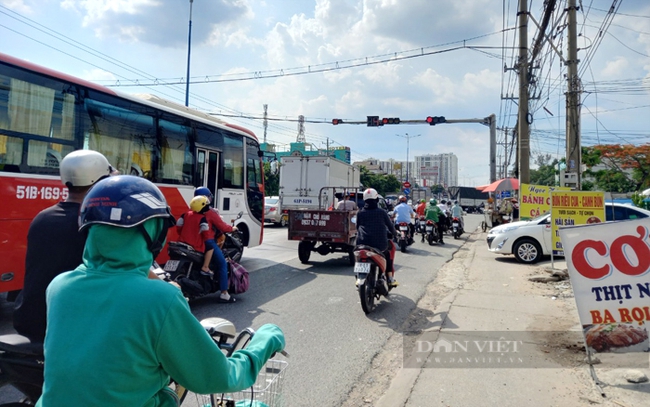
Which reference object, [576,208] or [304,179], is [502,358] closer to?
[576,208]

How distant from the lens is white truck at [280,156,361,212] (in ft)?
69.7

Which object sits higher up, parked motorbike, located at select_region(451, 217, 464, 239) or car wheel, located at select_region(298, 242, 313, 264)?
parked motorbike, located at select_region(451, 217, 464, 239)

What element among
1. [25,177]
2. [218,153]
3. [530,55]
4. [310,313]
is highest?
[530,55]

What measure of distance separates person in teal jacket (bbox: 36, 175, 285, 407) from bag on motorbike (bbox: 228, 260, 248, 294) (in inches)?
216

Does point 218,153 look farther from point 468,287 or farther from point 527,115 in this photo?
point 527,115

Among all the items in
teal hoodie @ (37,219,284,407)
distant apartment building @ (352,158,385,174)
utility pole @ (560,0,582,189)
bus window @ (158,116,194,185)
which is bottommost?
teal hoodie @ (37,219,284,407)

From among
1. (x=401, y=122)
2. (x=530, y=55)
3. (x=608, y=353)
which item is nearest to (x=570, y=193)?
(x=608, y=353)

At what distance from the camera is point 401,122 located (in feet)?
77.3

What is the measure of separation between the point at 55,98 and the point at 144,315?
20.2ft

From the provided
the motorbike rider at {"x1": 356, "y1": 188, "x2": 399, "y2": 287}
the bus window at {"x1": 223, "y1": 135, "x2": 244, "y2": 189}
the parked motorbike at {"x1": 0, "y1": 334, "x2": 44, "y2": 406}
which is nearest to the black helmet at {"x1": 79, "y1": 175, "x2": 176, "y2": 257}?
the parked motorbike at {"x1": 0, "y1": 334, "x2": 44, "y2": 406}

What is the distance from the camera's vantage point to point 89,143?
6.83 m

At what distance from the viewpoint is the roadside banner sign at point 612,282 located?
13.8ft

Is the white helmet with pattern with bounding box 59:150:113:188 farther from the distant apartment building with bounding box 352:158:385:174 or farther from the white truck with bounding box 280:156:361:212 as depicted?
the distant apartment building with bounding box 352:158:385:174

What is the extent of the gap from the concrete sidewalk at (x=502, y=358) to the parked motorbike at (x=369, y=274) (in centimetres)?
78
